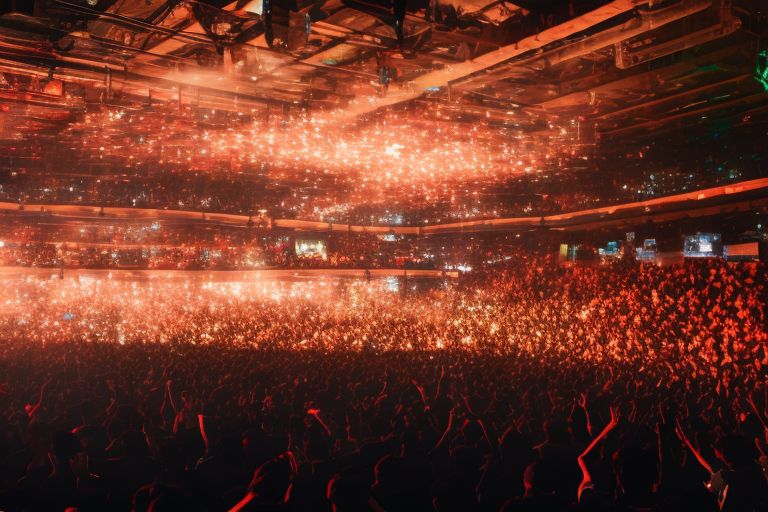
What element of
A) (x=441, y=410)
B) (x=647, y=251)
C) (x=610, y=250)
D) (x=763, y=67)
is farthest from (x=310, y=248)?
(x=763, y=67)

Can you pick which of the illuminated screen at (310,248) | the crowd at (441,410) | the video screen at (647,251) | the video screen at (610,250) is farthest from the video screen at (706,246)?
the illuminated screen at (310,248)

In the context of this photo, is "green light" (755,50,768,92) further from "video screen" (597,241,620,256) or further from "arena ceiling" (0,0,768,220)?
"video screen" (597,241,620,256)

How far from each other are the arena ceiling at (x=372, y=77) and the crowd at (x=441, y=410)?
279 cm

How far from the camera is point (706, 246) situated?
1195cm

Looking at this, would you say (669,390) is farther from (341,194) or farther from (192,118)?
(341,194)

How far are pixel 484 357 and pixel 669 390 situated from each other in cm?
347

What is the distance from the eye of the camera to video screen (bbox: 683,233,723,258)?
11875 mm

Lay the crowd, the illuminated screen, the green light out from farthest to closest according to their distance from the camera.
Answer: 1. the illuminated screen
2. the green light
3. the crowd

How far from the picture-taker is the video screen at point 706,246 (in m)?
11.9

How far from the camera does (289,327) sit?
1422 cm

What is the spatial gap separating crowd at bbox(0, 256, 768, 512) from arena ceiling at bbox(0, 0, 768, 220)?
279 centimetres

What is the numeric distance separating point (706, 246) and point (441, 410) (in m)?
8.22

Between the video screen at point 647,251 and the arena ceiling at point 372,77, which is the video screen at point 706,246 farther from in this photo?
the arena ceiling at point 372,77

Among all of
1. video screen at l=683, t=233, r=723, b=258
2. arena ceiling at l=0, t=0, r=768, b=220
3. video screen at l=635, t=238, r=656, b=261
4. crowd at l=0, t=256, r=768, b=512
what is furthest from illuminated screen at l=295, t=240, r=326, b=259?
video screen at l=683, t=233, r=723, b=258
